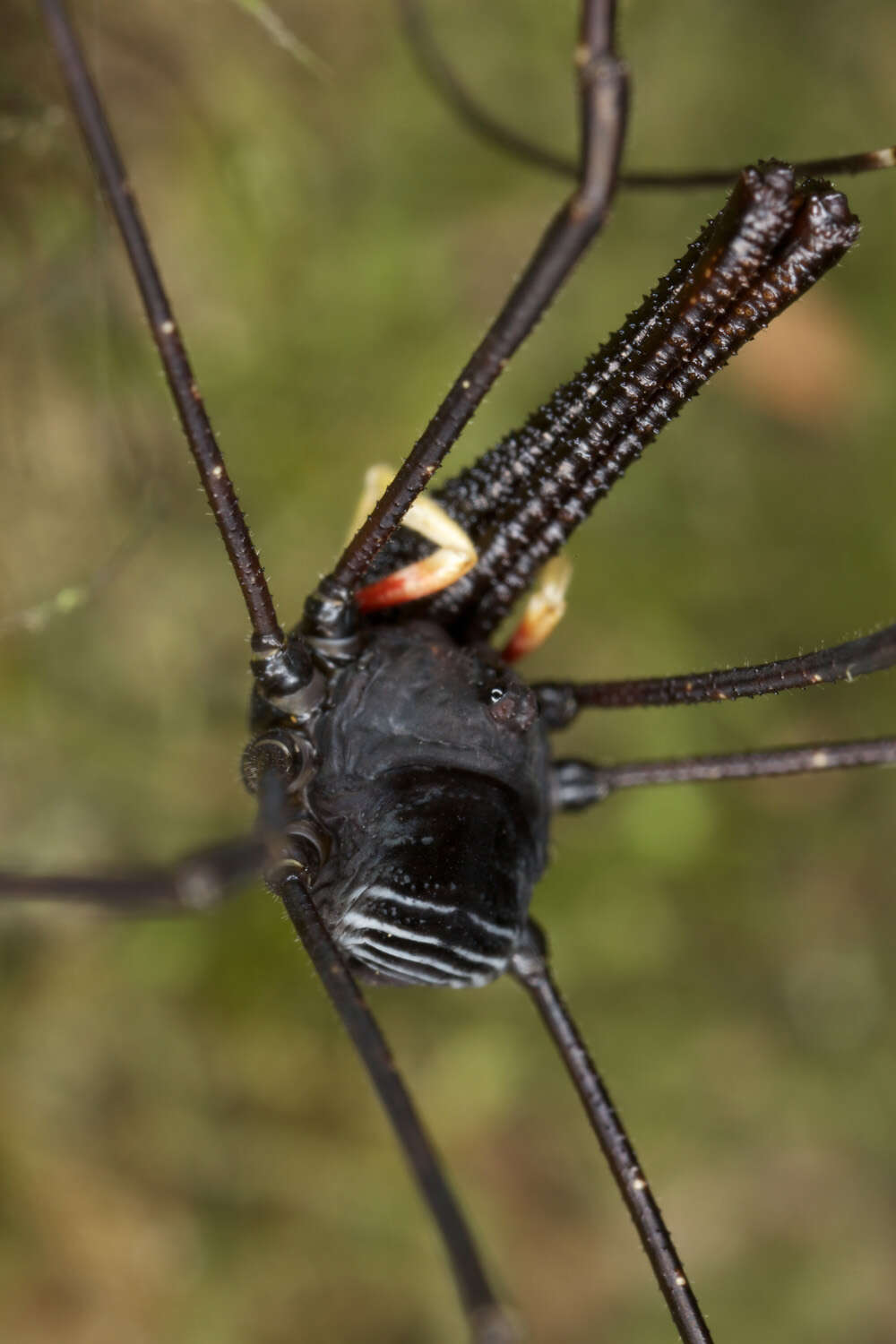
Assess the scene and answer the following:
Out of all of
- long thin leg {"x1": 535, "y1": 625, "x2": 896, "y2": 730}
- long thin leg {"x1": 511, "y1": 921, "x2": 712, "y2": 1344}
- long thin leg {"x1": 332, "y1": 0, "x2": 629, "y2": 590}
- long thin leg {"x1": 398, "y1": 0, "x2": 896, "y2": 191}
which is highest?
long thin leg {"x1": 398, "y1": 0, "x2": 896, "y2": 191}

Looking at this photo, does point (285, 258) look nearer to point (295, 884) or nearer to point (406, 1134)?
point (295, 884)

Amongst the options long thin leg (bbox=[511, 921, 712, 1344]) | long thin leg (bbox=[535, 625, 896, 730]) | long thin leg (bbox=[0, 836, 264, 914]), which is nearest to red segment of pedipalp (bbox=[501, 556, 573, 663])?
long thin leg (bbox=[535, 625, 896, 730])

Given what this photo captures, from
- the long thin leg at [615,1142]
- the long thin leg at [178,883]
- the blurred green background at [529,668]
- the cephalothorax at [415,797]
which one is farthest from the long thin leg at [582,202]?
the blurred green background at [529,668]

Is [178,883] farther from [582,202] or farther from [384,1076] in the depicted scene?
[582,202]

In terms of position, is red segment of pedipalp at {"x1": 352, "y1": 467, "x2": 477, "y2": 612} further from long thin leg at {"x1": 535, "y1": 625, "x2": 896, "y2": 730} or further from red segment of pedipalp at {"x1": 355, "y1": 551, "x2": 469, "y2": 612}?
long thin leg at {"x1": 535, "y1": 625, "x2": 896, "y2": 730}

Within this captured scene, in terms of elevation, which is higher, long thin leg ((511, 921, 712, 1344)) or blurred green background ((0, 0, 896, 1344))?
blurred green background ((0, 0, 896, 1344))

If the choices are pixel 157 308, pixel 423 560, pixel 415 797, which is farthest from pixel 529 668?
pixel 157 308
